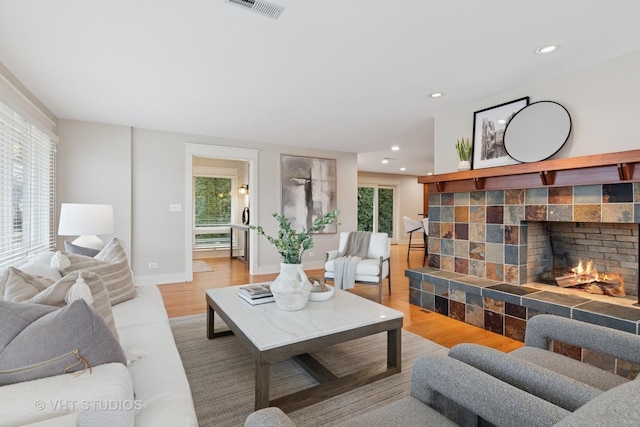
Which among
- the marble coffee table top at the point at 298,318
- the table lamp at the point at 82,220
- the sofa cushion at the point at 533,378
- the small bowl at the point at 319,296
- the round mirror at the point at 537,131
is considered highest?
the round mirror at the point at 537,131

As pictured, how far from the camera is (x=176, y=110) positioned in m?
3.80

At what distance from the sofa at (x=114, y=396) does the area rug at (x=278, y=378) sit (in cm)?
52

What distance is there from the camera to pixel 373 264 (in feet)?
12.8

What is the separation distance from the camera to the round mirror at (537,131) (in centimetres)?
281

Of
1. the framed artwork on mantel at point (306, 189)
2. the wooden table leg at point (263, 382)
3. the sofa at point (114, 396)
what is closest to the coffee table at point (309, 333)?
the wooden table leg at point (263, 382)

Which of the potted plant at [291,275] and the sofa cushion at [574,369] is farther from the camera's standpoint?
the potted plant at [291,275]

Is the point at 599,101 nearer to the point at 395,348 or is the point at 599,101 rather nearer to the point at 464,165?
the point at 464,165

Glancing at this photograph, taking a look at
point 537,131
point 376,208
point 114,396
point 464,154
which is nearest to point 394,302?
point 464,154

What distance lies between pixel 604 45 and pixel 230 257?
702 cm

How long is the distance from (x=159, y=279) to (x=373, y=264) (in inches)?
126

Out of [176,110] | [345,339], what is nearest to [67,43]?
[176,110]

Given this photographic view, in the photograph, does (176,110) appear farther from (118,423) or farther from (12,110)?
(118,423)

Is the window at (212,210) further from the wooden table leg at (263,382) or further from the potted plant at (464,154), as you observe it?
the wooden table leg at (263,382)

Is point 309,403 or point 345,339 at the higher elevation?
point 345,339
